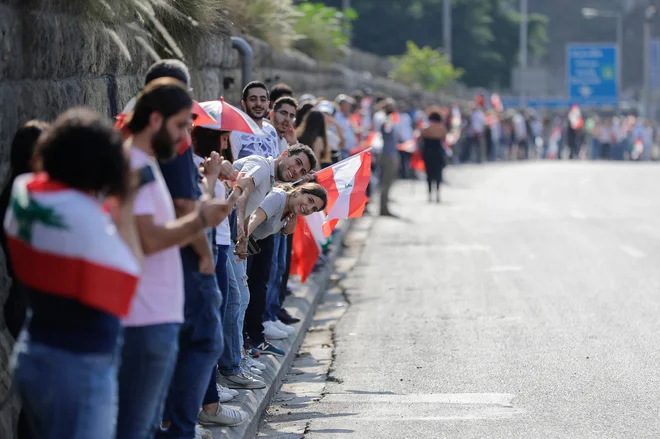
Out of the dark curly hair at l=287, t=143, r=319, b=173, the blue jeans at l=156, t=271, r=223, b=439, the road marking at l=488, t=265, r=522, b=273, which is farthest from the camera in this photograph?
the road marking at l=488, t=265, r=522, b=273

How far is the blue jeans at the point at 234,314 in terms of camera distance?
7.68 m

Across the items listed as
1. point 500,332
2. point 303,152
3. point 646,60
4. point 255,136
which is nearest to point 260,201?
point 303,152

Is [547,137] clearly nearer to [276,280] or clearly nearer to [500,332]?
[500,332]

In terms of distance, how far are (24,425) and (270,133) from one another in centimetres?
479

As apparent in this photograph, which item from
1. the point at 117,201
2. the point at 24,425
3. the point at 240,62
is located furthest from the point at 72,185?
the point at 240,62

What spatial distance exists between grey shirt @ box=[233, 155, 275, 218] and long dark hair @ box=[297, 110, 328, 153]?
3.92 metres

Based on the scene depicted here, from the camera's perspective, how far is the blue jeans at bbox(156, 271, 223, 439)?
6.01 metres

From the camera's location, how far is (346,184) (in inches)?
415

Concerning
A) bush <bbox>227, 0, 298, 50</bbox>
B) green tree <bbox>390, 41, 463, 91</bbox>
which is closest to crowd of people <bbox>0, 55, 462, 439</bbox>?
bush <bbox>227, 0, 298, 50</bbox>

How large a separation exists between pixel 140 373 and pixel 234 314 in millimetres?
2704

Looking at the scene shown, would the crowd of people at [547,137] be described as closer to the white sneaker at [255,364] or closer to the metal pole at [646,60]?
the metal pole at [646,60]

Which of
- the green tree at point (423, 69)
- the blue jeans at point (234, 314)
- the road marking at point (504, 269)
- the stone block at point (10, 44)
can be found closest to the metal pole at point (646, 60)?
the green tree at point (423, 69)

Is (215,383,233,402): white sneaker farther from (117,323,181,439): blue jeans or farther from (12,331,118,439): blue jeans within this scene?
(12,331,118,439): blue jeans

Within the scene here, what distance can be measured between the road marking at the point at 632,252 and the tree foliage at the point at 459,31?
50608mm
